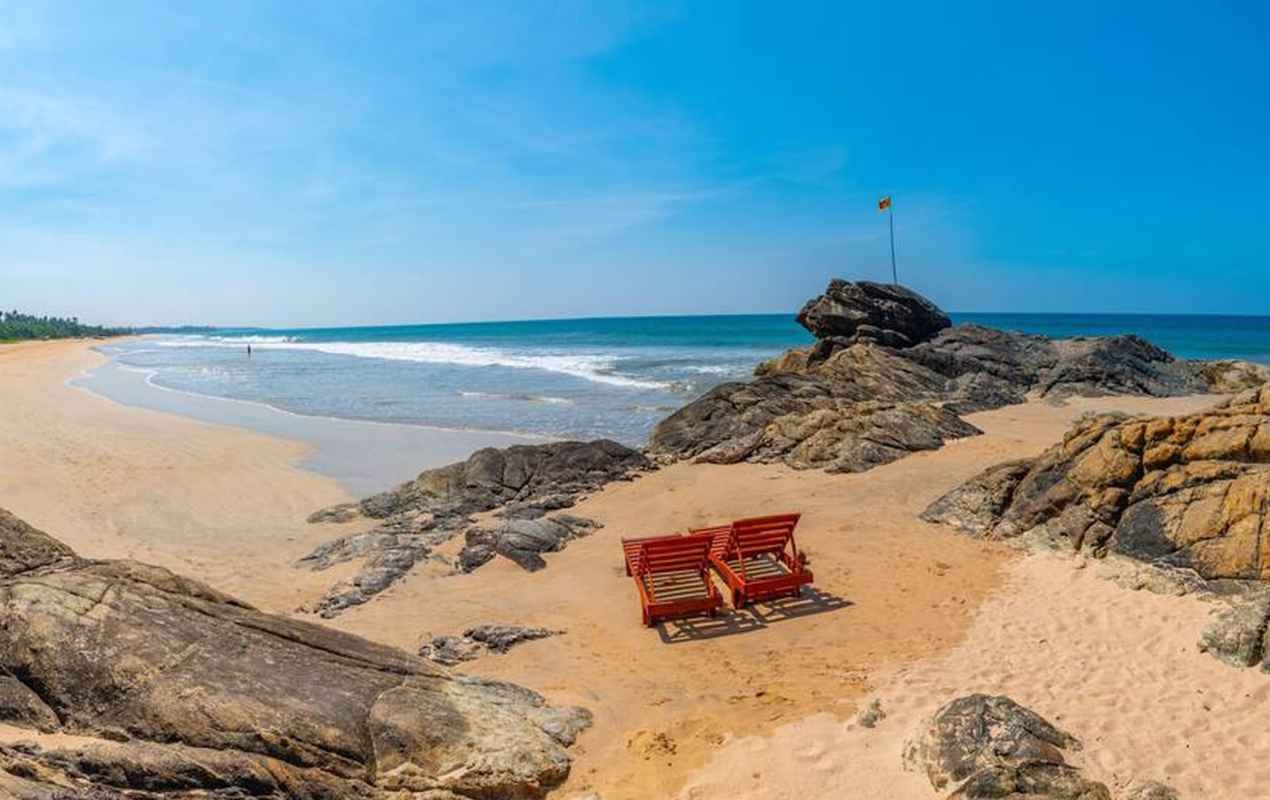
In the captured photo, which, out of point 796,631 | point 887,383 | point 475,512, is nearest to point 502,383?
point 887,383

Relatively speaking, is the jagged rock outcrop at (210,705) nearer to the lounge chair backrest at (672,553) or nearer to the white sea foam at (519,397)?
A: the lounge chair backrest at (672,553)

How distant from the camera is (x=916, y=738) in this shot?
5680 millimetres

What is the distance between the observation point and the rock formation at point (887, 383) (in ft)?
58.5

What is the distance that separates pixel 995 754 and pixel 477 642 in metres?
5.75

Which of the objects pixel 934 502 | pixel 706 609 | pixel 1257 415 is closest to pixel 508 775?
pixel 706 609

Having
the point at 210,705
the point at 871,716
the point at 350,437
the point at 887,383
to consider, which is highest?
the point at 887,383

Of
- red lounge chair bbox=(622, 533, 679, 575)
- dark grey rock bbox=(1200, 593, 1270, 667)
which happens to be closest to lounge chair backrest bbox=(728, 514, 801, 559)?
red lounge chair bbox=(622, 533, 679, 575)

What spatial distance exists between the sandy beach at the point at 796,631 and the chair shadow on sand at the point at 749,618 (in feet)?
0.12

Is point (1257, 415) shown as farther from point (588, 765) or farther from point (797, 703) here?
point (588, 765)

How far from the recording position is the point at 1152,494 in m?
9.80

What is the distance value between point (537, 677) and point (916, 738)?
12.9ft

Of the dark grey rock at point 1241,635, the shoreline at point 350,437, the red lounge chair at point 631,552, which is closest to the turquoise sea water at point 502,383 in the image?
the shoreline at point 350,437

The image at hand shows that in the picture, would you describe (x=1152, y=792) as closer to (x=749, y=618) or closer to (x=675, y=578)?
(x=749, y=618)

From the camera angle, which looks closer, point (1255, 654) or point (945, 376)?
point (1255, 654)
